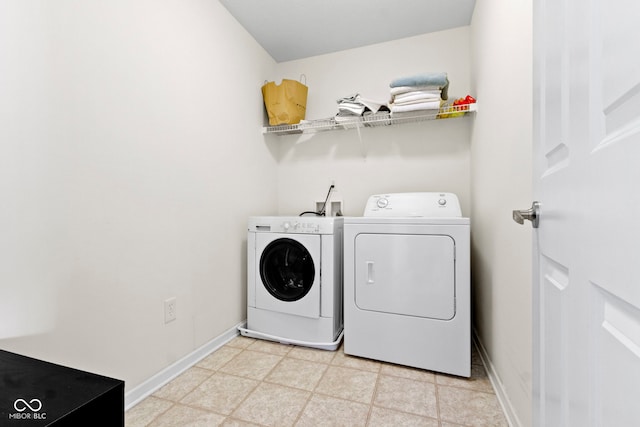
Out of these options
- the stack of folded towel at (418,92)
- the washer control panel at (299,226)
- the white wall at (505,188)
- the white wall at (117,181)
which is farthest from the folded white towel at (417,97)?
the white wall at (117,181)

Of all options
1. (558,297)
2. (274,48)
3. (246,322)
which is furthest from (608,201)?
(274,48)

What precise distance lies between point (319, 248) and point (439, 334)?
87cm

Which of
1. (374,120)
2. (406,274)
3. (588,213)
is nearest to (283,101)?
(374,120)

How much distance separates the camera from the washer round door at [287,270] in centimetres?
201

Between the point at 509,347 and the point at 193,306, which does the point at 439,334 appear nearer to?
the point at 509,347

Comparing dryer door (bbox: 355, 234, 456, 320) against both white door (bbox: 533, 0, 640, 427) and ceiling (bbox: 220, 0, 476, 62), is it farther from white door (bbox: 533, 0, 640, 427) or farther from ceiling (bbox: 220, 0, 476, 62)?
ceiling (bbox: 220, 0, 476, 62)

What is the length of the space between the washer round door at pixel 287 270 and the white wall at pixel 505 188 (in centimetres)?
109

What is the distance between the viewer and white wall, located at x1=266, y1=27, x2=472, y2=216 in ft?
7.72

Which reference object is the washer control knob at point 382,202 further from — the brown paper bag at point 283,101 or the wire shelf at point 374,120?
the brown paper bag at point 283,101

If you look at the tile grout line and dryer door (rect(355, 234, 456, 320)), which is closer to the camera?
the tile grout line

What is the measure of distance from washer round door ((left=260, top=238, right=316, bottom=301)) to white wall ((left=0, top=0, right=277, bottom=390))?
256 mm

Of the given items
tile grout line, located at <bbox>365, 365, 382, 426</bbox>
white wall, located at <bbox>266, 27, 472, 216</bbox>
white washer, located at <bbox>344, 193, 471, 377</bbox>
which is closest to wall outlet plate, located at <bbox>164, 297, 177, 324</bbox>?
white washer, located at <bbox>344, 193, 471, 377</bbox>

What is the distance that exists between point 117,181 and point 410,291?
1.62m

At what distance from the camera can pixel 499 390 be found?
142 centimetres
